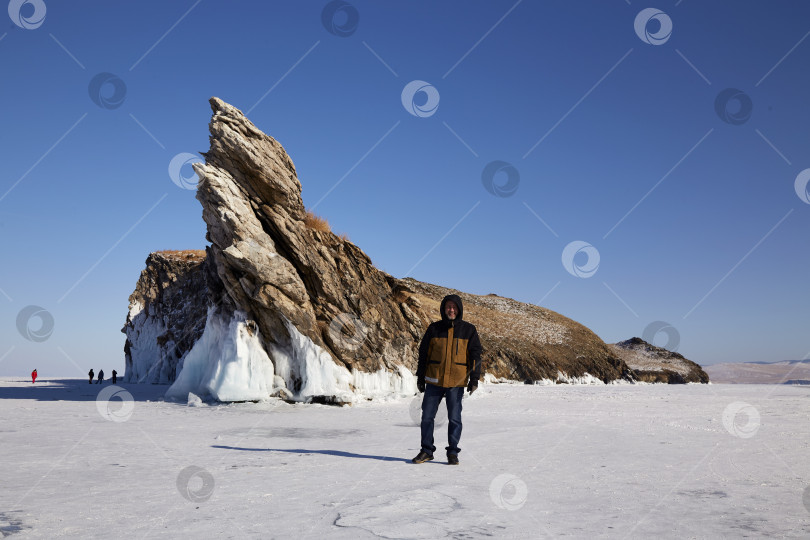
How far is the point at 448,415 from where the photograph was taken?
7.95 meters

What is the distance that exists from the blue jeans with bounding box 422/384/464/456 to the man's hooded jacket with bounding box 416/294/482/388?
141 mm

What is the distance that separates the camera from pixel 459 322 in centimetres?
805

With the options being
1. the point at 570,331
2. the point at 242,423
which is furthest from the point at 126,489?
the point at 570,331

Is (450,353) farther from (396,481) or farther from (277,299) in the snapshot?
(277,299)

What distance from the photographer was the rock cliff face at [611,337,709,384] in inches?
2450

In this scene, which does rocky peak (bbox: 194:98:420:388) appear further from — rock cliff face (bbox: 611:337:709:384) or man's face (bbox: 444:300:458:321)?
rock cliff face (bbox: 611:337:709:384)

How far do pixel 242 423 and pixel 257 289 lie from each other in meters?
6.67

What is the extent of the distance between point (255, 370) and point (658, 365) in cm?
6144

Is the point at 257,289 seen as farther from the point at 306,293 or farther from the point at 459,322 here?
the point at 459,322

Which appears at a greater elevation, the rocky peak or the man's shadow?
the rocky peak

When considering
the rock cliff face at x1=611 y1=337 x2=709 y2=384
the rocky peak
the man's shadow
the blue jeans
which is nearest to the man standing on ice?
the blue jeans

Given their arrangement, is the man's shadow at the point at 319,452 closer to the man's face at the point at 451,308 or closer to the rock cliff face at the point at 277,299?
the man's face at the point at 451,308

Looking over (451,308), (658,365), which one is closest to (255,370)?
(451,308)

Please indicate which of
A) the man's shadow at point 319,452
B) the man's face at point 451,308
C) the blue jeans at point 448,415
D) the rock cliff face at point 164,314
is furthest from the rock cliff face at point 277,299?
the rock cliff face at point 164,314
